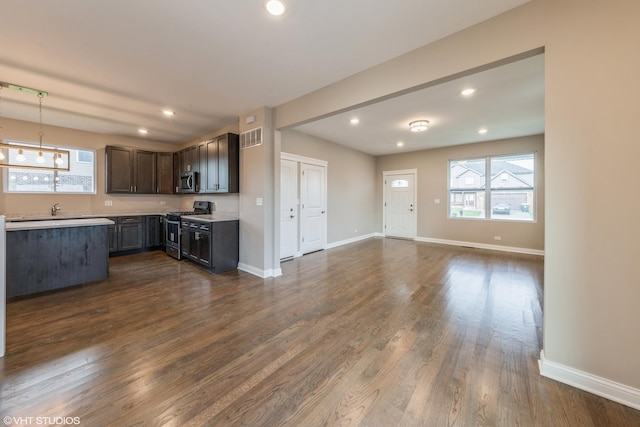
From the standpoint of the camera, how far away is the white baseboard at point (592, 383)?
1.50 meters

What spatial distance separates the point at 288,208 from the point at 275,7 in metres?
3.73

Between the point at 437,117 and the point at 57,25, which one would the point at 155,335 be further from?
the point at 437,117

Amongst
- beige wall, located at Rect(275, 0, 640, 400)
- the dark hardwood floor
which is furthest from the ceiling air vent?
beige wall, located at Rect(275, 0, 640, 400)

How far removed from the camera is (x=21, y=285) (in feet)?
9.94

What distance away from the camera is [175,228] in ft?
16.8

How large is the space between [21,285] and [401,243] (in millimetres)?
7292

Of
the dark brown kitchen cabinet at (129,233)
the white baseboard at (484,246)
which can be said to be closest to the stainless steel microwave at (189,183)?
the dark brown kitchen cabinet at (129,233)

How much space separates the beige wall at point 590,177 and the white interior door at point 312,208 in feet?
14.0

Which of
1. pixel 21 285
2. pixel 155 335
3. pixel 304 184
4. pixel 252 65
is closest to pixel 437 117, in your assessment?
pixel 304 184

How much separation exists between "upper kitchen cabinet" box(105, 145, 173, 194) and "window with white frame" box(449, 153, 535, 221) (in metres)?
7.71

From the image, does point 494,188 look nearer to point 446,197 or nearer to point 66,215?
point 446,197

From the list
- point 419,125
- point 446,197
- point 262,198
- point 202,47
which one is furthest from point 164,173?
point 446,197

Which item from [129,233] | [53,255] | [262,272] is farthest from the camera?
[129,233]

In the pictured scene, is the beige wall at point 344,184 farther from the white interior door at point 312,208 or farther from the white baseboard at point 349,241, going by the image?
the white interior door at point 312,208
